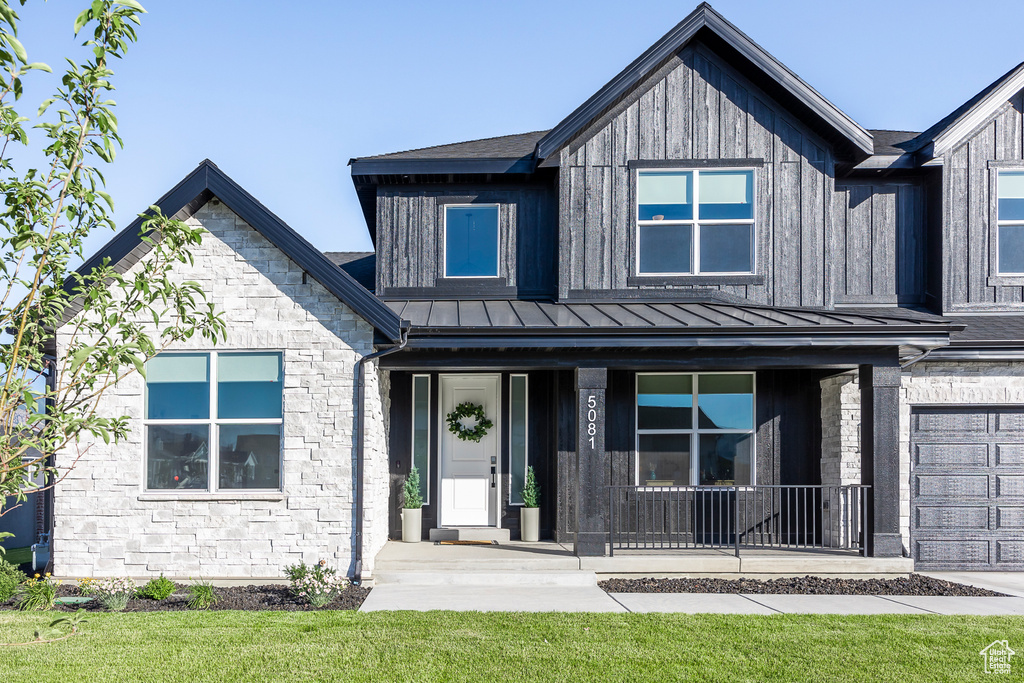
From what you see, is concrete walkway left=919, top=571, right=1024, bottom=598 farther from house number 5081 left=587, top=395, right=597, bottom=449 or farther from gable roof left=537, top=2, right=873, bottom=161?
gable roof left=537, top=2, right=873, bottom=161

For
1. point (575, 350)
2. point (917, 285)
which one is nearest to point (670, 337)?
point (575, 350)

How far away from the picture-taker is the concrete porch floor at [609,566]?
8.79 m

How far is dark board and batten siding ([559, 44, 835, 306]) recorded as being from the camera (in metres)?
10.8

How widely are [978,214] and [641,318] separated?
5415mm

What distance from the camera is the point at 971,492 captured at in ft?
32.8

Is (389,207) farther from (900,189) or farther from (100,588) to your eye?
(900,189)

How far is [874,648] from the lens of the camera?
6191mm

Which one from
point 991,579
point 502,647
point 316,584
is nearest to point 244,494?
point 316,584

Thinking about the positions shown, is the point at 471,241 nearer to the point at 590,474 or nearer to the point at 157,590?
the point at 590,474

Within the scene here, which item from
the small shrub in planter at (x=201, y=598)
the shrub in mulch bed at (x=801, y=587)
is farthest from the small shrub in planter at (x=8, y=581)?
the shrub in mulch bed at (x=801, y=587)

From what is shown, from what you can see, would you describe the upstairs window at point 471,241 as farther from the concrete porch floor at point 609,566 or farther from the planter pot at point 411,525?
the concrete porch floor at point 609,566

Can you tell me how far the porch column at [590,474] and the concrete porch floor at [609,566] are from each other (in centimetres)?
23

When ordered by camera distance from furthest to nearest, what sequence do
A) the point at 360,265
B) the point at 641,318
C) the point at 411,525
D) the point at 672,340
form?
the point at 360,265 < the point at 411,525 < the point at 641,318 < the point at 672,340

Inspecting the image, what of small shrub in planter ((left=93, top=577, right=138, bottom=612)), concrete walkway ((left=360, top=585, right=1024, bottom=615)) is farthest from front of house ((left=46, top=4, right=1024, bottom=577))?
concrete walkway ((left=360, top=585, right=1024, bottom=615))
